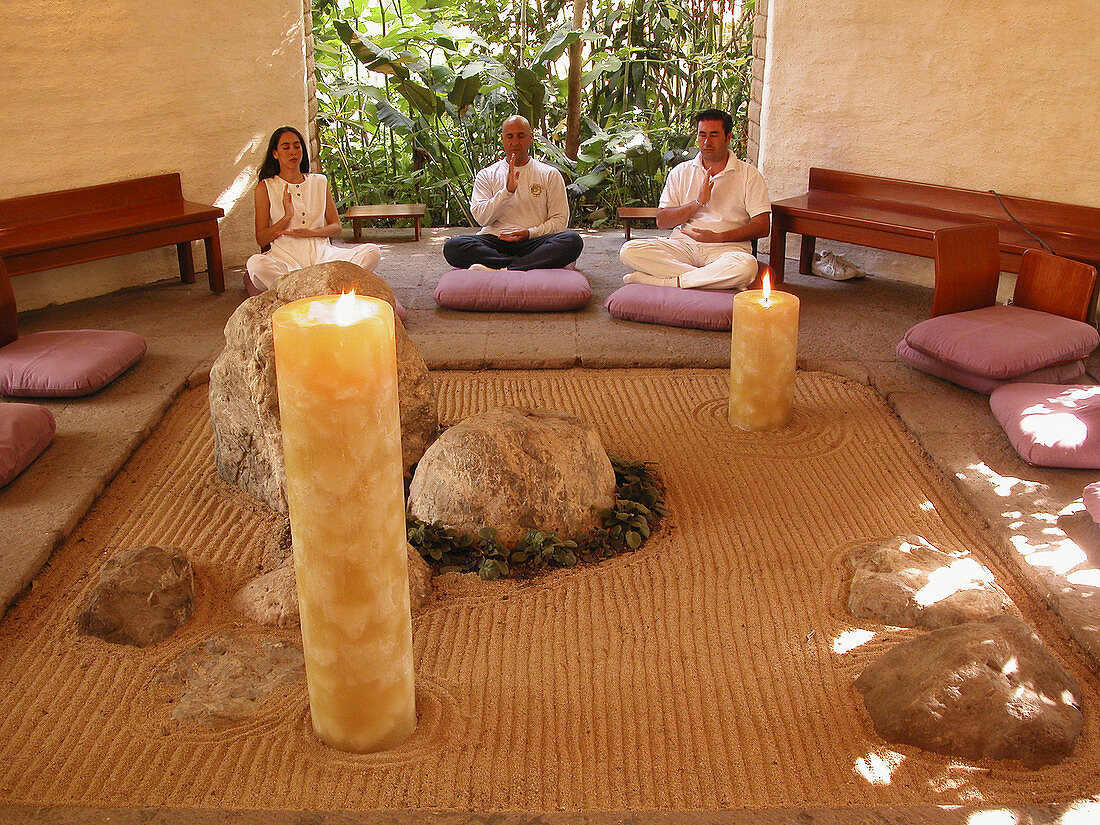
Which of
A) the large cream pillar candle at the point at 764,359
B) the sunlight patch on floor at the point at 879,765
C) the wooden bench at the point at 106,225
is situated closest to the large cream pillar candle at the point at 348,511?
the sunlight patch on floor at the point at 879,765

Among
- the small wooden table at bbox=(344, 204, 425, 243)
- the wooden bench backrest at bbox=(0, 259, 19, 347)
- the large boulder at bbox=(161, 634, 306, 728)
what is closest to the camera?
the large boulder at bbox=(161, 634, 306, 728)

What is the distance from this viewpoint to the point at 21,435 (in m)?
3.69

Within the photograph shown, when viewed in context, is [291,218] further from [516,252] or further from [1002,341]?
[1002,341]

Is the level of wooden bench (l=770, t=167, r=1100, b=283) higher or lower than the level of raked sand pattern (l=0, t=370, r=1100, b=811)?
higher

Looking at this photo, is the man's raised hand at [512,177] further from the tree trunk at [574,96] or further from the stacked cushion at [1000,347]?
the stacked cushion at [1000,347]

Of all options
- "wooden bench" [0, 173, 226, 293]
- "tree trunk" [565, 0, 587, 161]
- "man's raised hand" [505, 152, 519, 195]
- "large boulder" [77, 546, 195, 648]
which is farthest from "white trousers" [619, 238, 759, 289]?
"large boulder" [77, 546, 195, 648]

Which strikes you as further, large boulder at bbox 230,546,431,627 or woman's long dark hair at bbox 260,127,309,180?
woman's long dark hair at bbox 260,127,309,180

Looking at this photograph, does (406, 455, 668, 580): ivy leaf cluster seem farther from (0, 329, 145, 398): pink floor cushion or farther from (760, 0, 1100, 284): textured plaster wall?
(760, 0, 1100, 284): textured plaster wall

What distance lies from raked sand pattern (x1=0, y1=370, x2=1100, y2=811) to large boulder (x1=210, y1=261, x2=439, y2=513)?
4.8 inches

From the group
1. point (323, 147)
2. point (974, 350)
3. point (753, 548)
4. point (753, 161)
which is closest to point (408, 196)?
point (323, 147)

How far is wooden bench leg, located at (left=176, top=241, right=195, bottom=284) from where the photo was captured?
6191mm

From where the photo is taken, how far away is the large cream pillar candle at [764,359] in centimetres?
396

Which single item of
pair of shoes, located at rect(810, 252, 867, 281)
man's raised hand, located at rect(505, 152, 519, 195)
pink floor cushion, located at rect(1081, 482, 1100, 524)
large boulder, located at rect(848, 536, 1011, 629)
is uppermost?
man's raised hand, located at rect(505, 152, 519, 195)

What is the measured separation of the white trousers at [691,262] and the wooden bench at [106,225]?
2.41 metres
